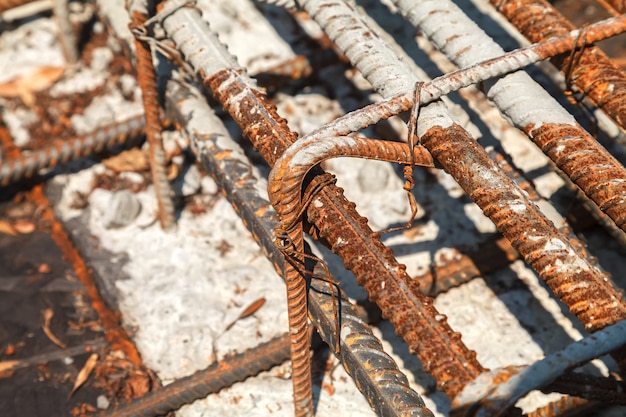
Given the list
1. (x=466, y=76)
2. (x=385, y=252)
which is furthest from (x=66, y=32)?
(x=385, y=252)

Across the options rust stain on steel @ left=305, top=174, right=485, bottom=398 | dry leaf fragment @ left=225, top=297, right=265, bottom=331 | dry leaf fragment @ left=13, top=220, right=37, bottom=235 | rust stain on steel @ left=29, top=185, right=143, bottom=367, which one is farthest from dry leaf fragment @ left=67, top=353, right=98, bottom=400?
rust stain on steel @ left=305, top=174, right=485, bottom=398

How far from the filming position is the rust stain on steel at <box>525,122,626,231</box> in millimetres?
2479

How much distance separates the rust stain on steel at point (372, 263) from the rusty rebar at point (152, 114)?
25.8 inches

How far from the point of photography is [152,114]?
3617mm

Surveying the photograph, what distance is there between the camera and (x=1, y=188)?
425 cm

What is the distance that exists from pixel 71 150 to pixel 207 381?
1.54m

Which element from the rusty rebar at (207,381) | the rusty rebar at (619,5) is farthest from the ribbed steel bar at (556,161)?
the rusty rebar at (207,381)

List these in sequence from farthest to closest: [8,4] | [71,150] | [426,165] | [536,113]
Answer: [8,4]
[71,150]
[536,113]
[426,165]

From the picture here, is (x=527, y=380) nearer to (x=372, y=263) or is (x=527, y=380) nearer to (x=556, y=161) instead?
(x=372, y=263)

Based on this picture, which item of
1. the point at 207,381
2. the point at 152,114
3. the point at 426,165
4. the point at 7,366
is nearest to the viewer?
the point at 426,165

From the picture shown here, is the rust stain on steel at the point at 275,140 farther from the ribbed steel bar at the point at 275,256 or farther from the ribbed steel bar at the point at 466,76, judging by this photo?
the ribbed steel bar at the point at 466,76

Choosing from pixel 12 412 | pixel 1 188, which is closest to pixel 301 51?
pixel 1 188

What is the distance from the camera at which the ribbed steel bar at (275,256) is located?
244cm

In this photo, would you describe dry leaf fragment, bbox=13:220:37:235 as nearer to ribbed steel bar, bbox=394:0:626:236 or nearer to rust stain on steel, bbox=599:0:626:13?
ribbed steel bar, bbox=394:0:626:236
